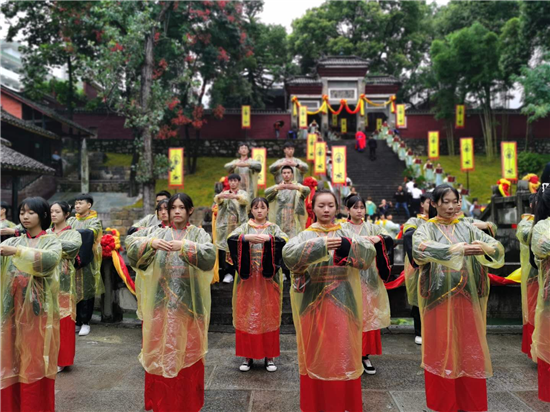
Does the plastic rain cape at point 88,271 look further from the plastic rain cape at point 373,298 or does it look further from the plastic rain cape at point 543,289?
the plastic rain cape at point 543,289

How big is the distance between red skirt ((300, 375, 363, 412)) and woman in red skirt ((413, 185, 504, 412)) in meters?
0.65

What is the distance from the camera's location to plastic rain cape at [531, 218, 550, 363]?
11.1 ft

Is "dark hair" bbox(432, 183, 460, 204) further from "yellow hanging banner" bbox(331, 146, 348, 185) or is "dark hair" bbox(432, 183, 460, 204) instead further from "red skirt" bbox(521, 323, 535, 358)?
"yellow hanging banner" bbox(331, 146, 348, 185)

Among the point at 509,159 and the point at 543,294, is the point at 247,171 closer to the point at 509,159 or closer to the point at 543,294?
the point at 543,294

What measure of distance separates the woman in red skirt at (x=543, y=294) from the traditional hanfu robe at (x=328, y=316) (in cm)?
155

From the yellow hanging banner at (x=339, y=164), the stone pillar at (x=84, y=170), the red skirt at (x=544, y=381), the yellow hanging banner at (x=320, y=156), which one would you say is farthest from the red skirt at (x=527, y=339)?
the stone pillar at (x=84, y=170)

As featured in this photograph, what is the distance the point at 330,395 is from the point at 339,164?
493 inches

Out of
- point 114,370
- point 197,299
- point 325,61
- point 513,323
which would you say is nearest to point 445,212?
point 197,299

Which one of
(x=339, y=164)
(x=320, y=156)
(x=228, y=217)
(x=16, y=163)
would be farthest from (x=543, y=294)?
(x=320, y=156)

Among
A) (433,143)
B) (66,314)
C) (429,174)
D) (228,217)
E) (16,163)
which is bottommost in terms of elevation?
(66,314)

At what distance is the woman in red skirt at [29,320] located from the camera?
10.3 ft

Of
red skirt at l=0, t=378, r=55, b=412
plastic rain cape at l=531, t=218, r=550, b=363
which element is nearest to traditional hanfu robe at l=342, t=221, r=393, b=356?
plastic rain cape at l=531, t=218, r=550, b=363

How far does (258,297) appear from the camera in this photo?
14.6ft

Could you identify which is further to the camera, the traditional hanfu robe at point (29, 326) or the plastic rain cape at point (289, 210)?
the plastic rain cape at point (289, 210)
